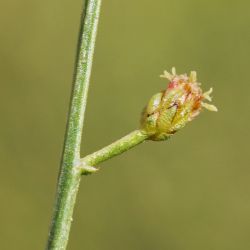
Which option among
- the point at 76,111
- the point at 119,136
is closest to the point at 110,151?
the point at 76,111

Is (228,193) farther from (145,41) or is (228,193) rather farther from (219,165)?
(145,41)

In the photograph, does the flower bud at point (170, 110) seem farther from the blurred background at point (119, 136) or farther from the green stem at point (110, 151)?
the blurred background at point (119, 136)

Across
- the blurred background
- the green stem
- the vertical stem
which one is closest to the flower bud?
the green stem

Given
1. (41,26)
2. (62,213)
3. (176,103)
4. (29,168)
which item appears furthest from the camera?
(41,26)

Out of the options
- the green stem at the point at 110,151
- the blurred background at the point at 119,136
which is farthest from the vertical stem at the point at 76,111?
the blurred background at the point at 119,136

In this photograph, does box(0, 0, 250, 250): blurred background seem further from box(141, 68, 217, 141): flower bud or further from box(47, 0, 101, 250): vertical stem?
box(47, 0, 101, 250): vertical stem

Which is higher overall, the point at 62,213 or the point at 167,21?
the point at 167,21

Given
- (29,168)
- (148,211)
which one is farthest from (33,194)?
(148,211)
